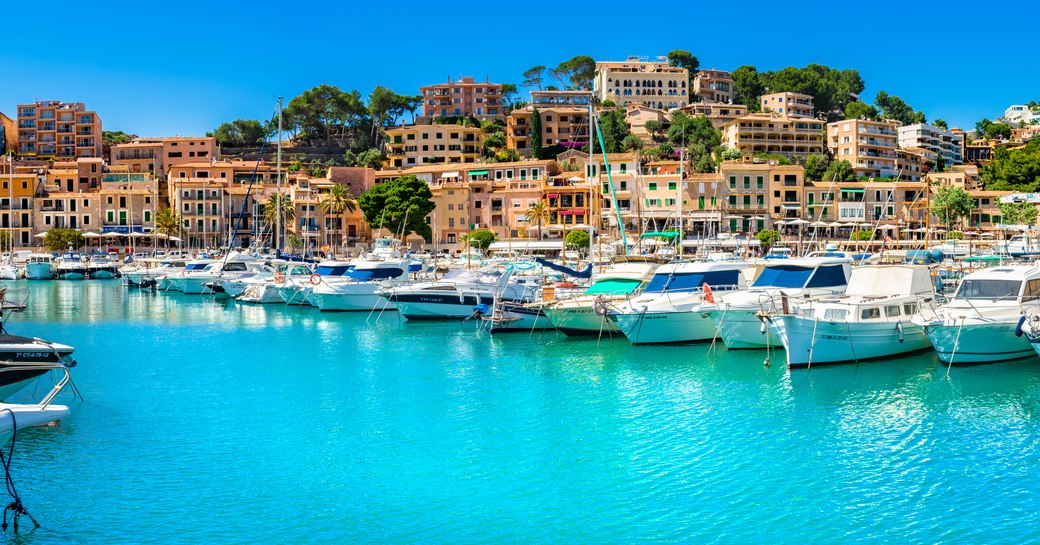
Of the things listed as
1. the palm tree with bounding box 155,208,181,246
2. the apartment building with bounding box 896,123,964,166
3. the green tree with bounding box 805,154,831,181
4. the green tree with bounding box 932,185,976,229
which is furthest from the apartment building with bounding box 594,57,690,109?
the palm tree with bounding box 155,208,181,246

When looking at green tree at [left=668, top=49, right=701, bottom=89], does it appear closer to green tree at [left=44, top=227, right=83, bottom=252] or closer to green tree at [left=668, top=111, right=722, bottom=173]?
green tree at [left=668, top=111, right=722, bottom=173]

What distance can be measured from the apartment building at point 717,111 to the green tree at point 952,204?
1293 inches

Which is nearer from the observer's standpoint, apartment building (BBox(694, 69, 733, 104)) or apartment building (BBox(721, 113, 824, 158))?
apartment building (BBox(721, 113, 824, 158))

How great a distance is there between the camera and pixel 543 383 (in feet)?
90.8

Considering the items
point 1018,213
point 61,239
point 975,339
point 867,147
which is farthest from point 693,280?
point 867,147

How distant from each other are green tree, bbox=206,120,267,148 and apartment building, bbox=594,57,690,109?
4556 cm

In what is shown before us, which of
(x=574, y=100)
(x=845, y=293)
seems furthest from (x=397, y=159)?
(x=845, y=293)

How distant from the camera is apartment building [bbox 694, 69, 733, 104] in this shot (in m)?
144

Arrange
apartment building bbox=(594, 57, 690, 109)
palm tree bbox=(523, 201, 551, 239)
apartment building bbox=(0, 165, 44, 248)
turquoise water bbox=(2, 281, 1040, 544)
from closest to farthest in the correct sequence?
turquoise water bbox=(2, 281, 1040, 544)
palm tree bbox=(523, 201, 551, 239)
apartment building bbox=(0, 165, 44, 248)
apartment building bbox=(594, 57, 690, 109)

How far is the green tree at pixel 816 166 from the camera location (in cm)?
11091

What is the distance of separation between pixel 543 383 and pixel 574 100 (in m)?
107

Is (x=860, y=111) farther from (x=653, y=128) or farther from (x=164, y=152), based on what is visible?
(x=164, y=152)

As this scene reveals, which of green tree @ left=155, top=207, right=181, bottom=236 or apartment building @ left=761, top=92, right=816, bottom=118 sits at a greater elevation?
apartment building @ left=761, top=92, right=816, bottom=118

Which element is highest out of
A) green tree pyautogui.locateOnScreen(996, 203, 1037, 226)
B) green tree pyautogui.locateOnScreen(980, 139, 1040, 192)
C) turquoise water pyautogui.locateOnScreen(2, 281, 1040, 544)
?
green tree pyautogui.locateOnScreen(980, 139, 1040, 192)
